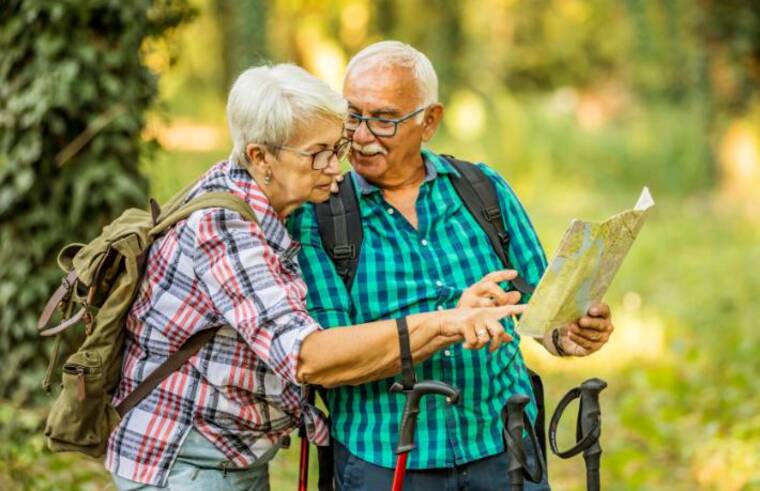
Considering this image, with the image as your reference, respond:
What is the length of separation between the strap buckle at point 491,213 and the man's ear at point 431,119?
30 centimetres

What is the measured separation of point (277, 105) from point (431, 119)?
2.64 feet

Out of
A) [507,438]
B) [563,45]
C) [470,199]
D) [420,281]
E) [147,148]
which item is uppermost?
[563,45]

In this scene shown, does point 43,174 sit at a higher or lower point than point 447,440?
higher

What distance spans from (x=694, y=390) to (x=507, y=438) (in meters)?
5.13

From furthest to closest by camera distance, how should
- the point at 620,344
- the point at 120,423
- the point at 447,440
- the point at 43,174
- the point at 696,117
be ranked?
the point at 696,117 < the point at 620,344 < the point at 43,174 < the point at 447,440 < the point at 120,423

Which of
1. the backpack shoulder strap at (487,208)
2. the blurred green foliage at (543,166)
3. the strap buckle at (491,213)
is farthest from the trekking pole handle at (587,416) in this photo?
the blurred green foliage at (543,166)

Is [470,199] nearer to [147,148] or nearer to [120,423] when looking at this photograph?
[120,423]

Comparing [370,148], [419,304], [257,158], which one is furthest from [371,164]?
[257,158]

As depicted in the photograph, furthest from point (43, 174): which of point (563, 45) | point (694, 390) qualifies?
point (563, 45)

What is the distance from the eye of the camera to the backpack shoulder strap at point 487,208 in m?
3.32

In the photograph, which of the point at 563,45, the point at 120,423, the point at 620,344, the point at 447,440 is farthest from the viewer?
the point at 563,45

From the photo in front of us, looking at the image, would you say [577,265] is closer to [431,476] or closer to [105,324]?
[431,476]

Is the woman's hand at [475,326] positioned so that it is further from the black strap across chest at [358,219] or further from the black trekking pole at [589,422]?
the black strap across chest at [358,219]

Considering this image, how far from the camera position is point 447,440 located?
3168 millimetres
